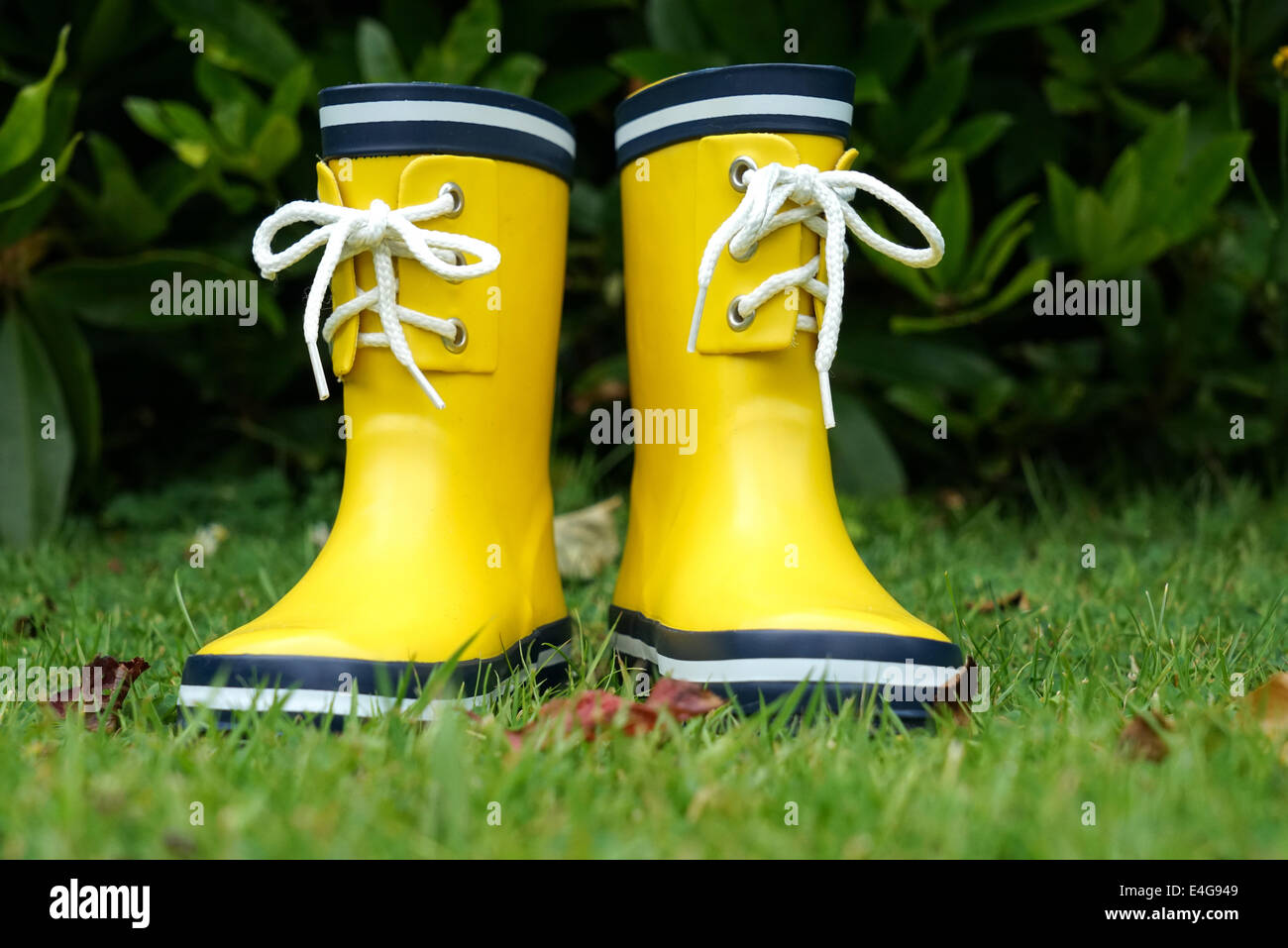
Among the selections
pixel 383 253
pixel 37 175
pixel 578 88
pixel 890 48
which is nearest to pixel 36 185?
pixel 37 175

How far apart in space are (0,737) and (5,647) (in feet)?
1.27

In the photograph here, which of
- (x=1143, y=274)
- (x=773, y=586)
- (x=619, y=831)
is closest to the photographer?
(x=619, y=831)

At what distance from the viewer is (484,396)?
1131 mm

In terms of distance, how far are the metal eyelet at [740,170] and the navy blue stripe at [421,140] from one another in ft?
0.70

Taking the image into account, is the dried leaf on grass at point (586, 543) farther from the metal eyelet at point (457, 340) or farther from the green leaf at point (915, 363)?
the metal eyelet at point (457, 340)

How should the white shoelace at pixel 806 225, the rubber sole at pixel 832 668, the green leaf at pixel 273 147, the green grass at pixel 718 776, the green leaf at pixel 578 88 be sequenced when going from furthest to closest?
the green leaf at pixel 578 88 → the green leaf at pixel 273 147 → the white shoelace at pixel 806 225 → the rubber sole at pixel 832 668 → the green grass at pixel 718 776

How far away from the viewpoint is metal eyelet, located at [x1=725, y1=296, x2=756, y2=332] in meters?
1.09

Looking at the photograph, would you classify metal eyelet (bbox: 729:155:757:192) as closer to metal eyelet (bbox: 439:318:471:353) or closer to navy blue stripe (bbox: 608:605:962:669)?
metal eyelet (bbox: 439:318:471:353)

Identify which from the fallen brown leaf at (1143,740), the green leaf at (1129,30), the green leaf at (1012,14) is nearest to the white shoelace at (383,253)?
the fallen brown leaf at (1143,740)

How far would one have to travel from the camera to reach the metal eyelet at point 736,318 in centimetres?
109

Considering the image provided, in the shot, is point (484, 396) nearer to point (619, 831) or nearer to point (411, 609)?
point (411, 609)

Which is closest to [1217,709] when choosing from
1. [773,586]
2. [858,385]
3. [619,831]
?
[773,586]

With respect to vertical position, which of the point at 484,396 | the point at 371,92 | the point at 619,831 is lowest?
the point at 619,831

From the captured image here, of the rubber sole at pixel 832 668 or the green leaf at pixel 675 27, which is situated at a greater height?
the green leaf at pixel 675 27
